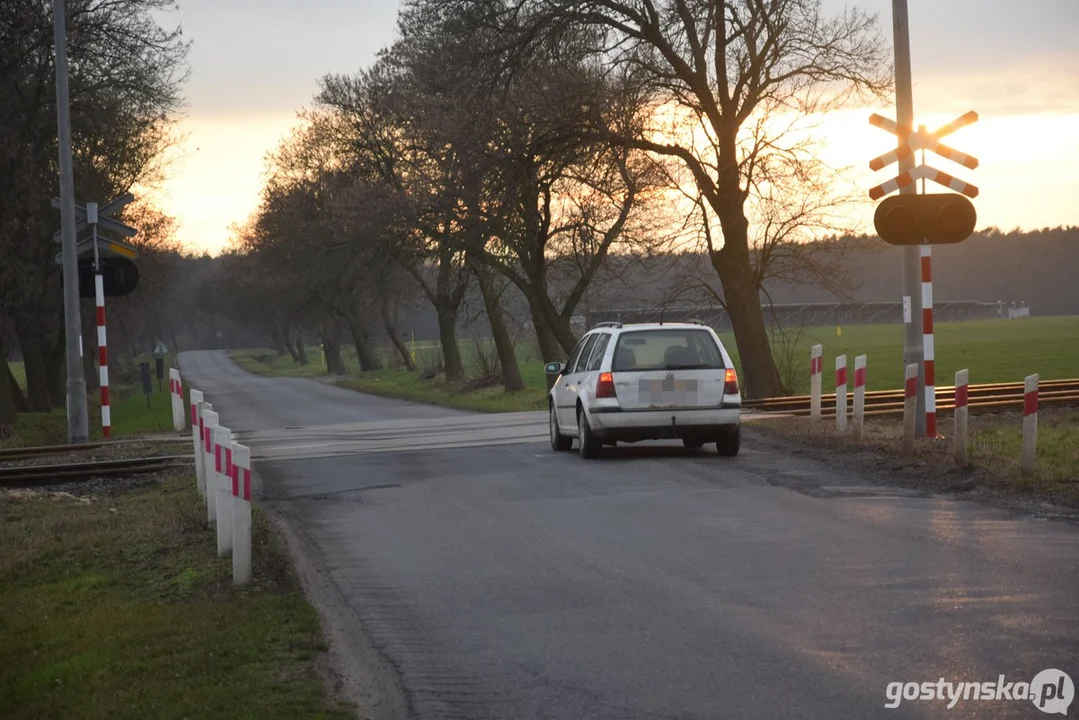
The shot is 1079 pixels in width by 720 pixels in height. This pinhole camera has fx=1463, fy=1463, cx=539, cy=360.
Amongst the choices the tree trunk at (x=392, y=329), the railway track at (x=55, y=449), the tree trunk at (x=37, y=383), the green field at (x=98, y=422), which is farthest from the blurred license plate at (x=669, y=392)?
the tree trunk at (x=392, y=329)

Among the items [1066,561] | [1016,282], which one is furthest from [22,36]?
[1016,282]

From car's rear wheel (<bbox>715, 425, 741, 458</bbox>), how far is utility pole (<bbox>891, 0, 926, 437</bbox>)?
7.55 ft

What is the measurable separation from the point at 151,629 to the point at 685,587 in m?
3.18

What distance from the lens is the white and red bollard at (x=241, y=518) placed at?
937 centimetres

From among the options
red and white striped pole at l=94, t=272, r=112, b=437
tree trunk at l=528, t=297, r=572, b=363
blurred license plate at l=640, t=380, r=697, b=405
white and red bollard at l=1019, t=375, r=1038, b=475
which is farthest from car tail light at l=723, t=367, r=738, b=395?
tree trunk at l=528, t=297, r=572, b=363

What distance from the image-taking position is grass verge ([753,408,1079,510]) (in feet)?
43.4

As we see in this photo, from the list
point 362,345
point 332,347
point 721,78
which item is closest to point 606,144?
point 721,78

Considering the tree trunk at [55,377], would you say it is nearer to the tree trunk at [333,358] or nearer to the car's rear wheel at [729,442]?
the tree trunk at [333,358]

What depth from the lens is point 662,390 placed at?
17453mm

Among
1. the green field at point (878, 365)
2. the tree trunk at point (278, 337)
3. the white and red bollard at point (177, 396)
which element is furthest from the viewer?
the tree trunk at point (278, 337)

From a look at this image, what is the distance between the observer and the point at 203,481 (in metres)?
14.6

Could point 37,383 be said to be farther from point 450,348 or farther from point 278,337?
point 278,337

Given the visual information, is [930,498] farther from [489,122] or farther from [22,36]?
[22,36]

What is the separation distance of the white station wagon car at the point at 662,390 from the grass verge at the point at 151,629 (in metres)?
6.04
